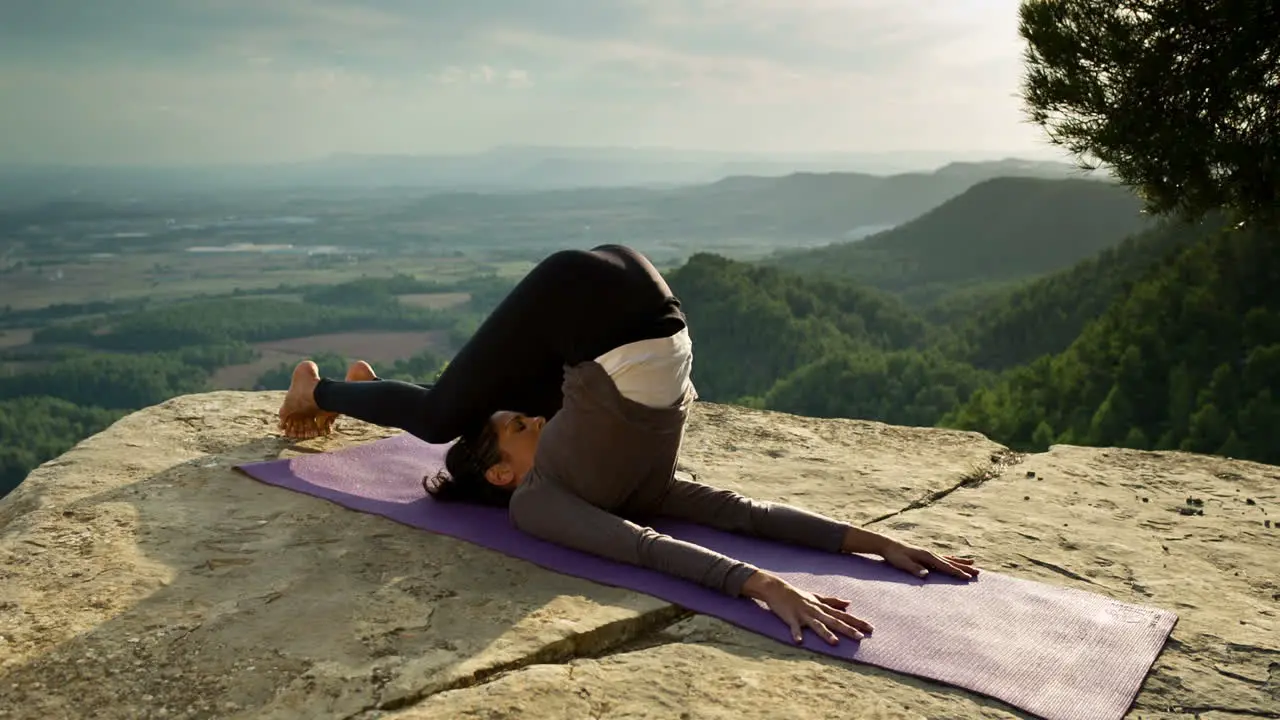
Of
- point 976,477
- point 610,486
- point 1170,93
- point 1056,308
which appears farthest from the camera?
point 1056,308

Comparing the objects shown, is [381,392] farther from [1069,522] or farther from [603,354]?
[1069,522]

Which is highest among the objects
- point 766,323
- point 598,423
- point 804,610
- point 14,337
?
point 598,423

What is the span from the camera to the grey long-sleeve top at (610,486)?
9.09ft

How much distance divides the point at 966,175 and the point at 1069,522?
113349mm

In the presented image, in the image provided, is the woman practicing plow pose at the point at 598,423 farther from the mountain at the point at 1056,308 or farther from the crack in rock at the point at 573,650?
the mountain at the point at 1056,308

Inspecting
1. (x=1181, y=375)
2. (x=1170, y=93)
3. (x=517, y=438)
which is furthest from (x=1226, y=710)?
(x=1181, y=375)

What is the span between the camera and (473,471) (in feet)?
10.7

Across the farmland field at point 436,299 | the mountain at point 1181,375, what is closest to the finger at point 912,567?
the mountain at point 1181,375

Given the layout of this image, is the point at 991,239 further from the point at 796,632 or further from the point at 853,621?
the point at 796,632

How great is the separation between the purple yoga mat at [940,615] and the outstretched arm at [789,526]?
0.04 m

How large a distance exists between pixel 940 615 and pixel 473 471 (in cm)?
156

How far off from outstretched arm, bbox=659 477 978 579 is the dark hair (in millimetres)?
581

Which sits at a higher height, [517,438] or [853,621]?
[517,438]

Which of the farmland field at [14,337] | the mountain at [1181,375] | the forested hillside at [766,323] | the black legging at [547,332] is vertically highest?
the black legging at [547,332]
